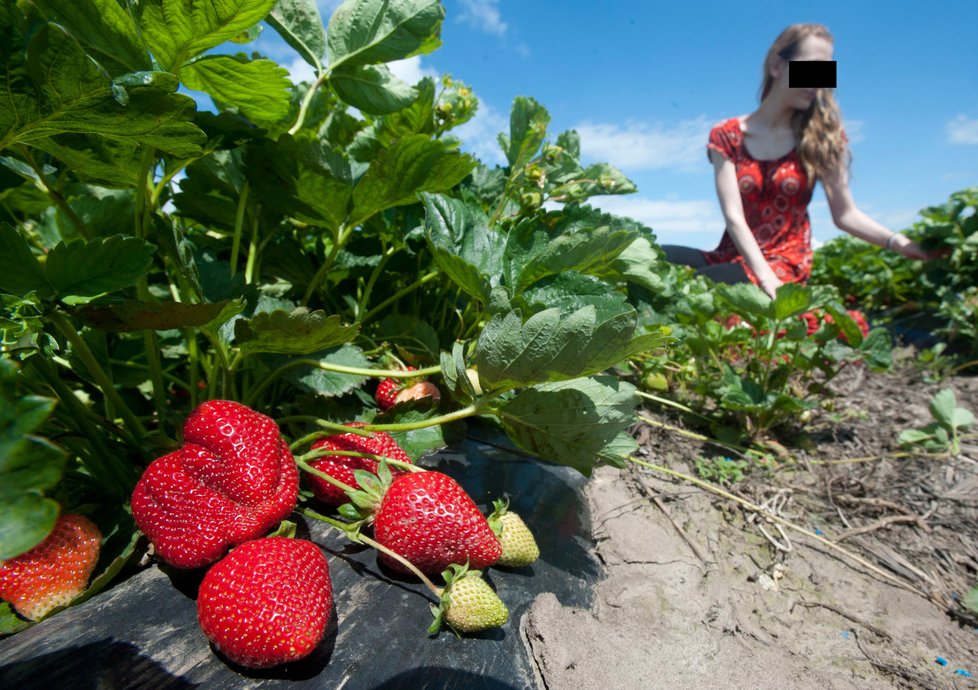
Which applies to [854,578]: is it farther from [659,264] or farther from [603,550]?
[659,264]

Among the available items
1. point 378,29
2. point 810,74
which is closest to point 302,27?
point 378,29

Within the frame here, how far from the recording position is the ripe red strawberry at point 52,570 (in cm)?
65

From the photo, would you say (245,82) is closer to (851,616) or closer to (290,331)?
(290,331)

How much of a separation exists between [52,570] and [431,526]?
0.45m

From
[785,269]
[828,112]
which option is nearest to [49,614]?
[785,269]

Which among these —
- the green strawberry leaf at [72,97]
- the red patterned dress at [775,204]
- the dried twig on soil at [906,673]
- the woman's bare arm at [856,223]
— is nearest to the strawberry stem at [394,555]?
the green strawberry leaf at [72,97]

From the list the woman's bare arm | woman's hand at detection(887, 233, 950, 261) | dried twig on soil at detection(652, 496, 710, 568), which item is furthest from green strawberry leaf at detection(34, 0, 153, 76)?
woman's hand at detection(887, 233, 950, 261)

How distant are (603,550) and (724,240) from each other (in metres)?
3.15

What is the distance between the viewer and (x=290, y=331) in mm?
752

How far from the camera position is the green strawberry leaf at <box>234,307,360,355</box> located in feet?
2.38

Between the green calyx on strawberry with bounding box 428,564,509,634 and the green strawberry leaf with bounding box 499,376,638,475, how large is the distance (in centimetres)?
23

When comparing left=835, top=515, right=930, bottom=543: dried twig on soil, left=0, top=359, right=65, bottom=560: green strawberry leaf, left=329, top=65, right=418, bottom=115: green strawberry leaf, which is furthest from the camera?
left=835, top=515, right=930, bottom=543: dried twig on soil

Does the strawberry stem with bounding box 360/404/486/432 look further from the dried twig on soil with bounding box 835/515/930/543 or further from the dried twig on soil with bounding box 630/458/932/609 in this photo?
the dried twig on soil with bounding box 835/515/930/543

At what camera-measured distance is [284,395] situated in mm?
1253
